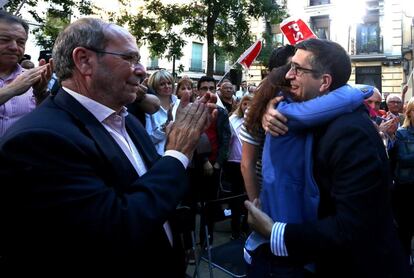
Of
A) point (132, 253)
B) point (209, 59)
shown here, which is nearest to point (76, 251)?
point (132, 253)

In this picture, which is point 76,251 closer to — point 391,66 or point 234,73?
point 234,73

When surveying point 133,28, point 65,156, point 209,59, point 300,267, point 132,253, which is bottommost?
point 300,267

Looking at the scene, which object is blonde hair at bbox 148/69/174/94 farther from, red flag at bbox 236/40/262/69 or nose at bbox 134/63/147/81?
red flag at bbox 236/40/262/69

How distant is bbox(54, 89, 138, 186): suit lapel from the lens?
1382 mm

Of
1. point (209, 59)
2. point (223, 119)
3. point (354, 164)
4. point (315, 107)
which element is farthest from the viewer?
point (209, 59)

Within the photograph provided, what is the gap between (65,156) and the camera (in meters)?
1.26

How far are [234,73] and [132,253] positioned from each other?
8212 mm

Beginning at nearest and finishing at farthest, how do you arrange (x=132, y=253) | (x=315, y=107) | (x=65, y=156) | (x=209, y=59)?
(x=65, y=156)
(x=132, y=253)
(x=315, y=107)
(x=209, y=59)

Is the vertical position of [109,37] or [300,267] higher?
[109,37]

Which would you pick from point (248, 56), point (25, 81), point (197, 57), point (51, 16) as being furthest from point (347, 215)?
point (197, 57)

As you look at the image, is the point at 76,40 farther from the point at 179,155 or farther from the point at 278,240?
the point at 278,240

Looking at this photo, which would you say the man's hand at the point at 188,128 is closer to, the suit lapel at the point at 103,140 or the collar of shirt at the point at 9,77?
the suit lapel at the point at 103,140

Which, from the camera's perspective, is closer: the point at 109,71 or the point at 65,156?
the point at 65,156

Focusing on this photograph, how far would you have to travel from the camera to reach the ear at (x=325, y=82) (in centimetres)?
177
